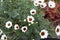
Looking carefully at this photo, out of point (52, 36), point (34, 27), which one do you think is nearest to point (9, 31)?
point (34, 27)

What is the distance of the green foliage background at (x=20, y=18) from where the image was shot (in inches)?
90.8

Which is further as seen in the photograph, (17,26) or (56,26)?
(56,26)

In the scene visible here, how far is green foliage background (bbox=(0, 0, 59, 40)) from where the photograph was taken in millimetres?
2307

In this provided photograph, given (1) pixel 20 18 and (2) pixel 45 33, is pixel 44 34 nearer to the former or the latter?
(2) pixel 45 33

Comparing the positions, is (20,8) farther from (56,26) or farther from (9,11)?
(56,26)

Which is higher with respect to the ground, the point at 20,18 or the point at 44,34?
the point at 20,18

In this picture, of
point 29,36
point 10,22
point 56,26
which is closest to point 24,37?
point 29,36

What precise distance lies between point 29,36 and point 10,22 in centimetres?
27

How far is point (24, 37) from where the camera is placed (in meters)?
2.31

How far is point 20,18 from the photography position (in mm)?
2334

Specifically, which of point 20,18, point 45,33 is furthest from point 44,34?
point 20,18

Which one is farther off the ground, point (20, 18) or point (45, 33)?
point (20, 18)

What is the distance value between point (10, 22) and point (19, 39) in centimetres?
22

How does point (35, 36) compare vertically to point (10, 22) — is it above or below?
below
